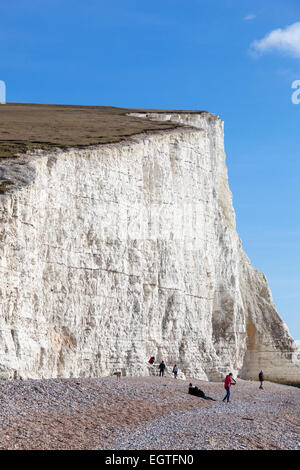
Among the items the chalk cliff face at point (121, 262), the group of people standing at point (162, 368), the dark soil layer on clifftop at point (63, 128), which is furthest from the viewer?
the group of people standing at point (162, 368)

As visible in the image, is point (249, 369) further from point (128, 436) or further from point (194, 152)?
point (128, 436)

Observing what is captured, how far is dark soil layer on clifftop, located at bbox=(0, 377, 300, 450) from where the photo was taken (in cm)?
1542

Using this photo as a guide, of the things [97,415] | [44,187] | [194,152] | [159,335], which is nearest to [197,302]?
[159,335]

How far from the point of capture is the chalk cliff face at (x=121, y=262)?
2666 centimetres

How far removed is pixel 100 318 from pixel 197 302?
10.1m

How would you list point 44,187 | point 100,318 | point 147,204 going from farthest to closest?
point 147,204 → point 100,318 → point 44,187

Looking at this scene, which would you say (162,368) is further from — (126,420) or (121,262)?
(126,420)

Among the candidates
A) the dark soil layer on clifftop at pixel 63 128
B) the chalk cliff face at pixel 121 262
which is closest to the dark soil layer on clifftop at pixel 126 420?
the chalk cliff face at pixel 121 262

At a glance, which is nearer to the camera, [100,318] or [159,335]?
[100,318]

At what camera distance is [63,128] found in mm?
40750

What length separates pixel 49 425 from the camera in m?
16.1

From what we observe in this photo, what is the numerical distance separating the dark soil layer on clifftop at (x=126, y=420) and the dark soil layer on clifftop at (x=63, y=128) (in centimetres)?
1213

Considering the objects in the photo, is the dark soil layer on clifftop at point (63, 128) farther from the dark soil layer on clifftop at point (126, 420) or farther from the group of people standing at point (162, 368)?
the dark soil layer on clifftop at point (126, 420)

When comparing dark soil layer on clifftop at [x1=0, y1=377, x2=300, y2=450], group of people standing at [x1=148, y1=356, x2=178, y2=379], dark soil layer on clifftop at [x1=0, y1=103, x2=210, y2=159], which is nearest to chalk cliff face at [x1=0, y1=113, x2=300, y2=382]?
group of people standing at [x1=148, y1=356, x2=178, y2=379]
